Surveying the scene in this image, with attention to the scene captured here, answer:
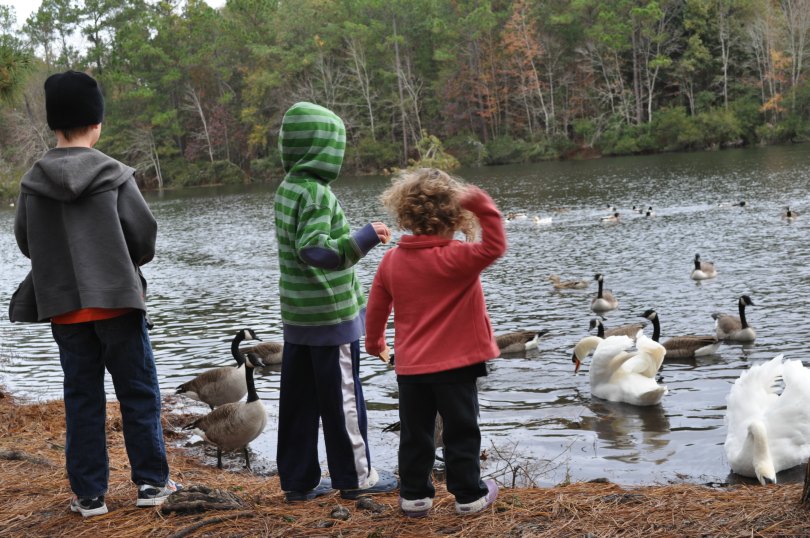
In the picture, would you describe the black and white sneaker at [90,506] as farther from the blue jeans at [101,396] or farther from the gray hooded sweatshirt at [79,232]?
the gray hooded sweatshirt at [79,232]

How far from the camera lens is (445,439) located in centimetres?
355

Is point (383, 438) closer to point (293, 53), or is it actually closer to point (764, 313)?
point (764, 313)

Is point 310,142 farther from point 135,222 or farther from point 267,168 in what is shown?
point 267,168

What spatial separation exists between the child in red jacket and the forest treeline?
5198cm

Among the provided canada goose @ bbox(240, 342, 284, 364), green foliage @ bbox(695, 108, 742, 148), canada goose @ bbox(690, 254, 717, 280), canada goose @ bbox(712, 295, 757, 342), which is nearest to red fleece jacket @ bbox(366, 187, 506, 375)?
canada goose @ bbox(240, 342, 284, 364)

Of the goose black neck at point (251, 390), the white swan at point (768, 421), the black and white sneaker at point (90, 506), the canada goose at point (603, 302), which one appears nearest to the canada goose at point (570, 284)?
the canada goose at point (603, 302)

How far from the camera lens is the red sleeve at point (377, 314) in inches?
148

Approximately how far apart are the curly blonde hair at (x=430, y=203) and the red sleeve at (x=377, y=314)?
0.24 meters

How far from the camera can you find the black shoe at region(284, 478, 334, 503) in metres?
4.04

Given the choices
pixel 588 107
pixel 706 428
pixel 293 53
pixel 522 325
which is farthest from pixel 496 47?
pixel 706 428

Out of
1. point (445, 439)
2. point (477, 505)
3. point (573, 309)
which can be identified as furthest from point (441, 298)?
point (573, 309)

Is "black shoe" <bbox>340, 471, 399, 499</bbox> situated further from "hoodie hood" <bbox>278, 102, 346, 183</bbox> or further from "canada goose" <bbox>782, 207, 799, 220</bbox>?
"canada goose" <bbox>782, 207, 799, 220</bbox>

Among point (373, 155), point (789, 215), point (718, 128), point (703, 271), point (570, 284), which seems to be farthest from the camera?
point (373, 155)

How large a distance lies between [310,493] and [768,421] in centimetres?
322
